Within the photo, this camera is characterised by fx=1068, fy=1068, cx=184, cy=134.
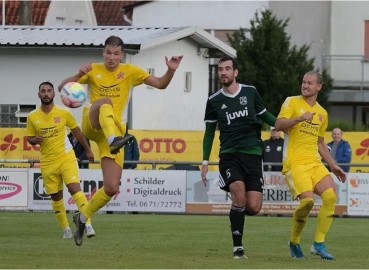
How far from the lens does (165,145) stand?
26.9m

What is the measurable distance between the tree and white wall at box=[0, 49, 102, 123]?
9690 millimetres

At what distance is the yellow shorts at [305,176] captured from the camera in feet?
39.2

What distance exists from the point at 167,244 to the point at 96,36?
18.9 metres

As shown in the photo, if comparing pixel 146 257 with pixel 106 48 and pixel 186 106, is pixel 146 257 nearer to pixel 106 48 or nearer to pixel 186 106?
pixel 106 48

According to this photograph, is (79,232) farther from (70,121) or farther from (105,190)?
(70,121)

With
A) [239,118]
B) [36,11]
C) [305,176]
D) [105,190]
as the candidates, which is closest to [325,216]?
[305,176]

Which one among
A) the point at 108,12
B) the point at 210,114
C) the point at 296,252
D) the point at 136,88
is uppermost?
the point at 108,12

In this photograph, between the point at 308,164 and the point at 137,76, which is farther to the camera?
the point at 137,76

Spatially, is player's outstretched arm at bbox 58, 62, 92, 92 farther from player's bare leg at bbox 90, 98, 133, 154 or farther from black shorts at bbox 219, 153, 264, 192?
black shorts at bbox 219, 153, 264, 192

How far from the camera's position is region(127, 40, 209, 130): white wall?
32438 mm

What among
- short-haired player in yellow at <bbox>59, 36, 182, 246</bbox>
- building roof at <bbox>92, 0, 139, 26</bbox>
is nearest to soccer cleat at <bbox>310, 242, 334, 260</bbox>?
short-haired player in yellow at <bbox>59, 36, 182, 246</bbox>

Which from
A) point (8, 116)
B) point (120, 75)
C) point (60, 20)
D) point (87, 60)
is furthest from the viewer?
point (60, 20)

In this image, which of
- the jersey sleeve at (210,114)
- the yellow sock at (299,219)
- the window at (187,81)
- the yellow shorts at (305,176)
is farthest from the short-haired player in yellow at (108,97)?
the window at (187,81)

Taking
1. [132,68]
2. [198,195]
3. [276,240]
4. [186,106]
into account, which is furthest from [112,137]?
[186,106]
